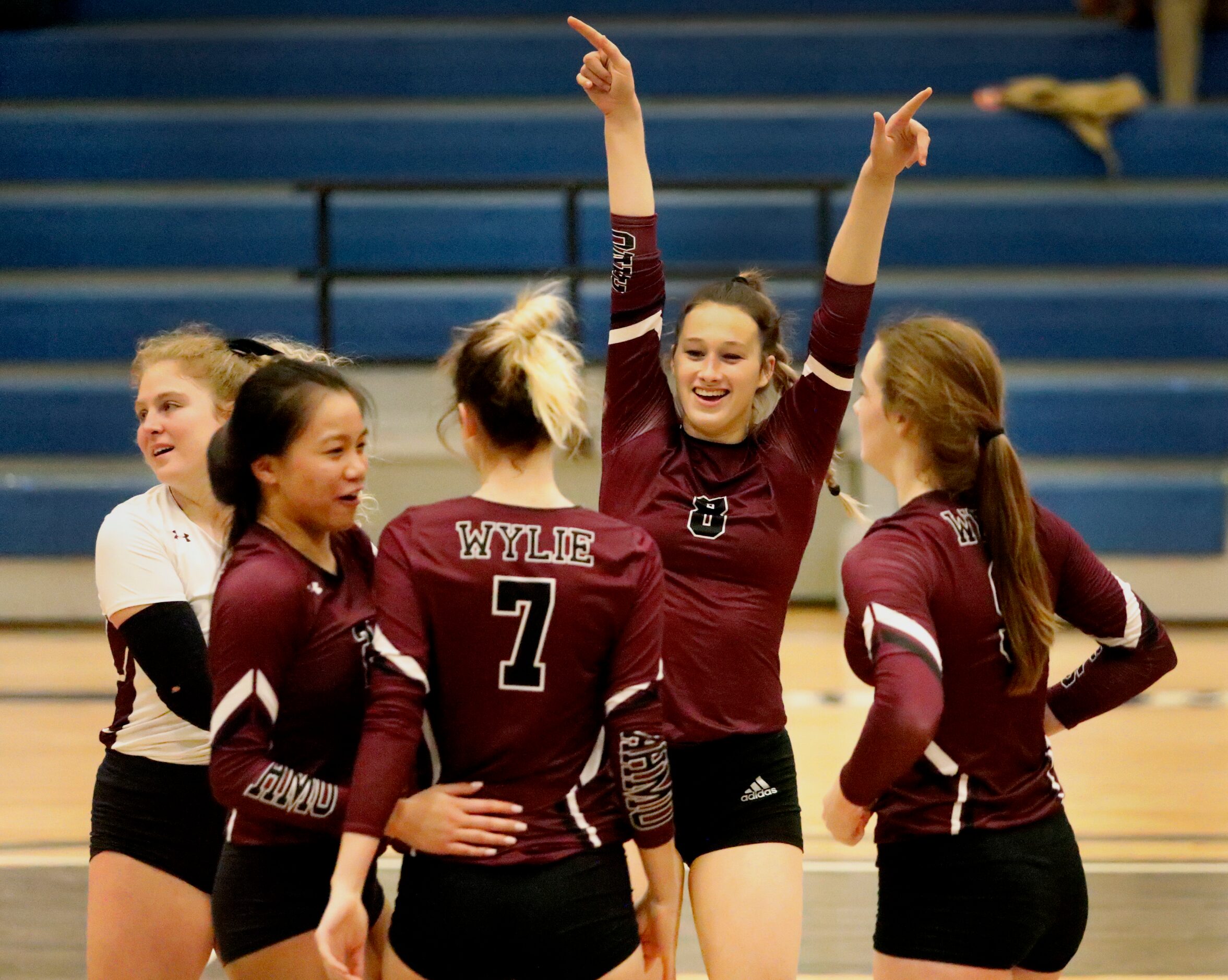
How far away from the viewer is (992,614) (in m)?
1.98

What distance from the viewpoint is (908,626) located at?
189cm

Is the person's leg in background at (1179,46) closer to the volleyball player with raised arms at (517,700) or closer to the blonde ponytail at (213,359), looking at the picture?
the blonde ponytail at (213,359)

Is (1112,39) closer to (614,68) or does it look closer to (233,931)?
(614,68)

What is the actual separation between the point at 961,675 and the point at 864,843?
89.7 inches

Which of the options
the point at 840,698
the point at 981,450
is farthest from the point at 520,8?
the point at 981,450

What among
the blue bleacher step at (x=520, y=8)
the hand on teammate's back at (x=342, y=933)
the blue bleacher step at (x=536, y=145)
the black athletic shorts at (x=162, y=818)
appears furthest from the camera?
the blue bleacher step at (x=520, y=8)

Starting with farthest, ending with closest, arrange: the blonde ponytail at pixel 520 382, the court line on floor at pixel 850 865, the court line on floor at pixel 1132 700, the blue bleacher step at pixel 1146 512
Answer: the blue bleacher step at pixel 1146 512 < the court line on floor at pixel 1132 700 < the court line on floor at pixel 850 865 < the blonde ponytail at pixel 520 382

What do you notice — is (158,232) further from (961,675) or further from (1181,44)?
(961,675)

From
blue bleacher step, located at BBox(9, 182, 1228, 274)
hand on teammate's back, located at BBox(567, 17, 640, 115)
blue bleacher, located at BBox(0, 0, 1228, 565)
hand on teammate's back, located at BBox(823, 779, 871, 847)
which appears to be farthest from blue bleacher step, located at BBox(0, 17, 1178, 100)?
hand on teammate's back, located at BBox(823, 779, 871, 847)

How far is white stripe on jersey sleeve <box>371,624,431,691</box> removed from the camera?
5.84 ft

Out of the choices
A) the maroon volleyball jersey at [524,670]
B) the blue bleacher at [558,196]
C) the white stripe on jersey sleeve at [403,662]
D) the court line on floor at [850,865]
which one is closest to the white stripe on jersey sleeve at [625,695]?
the maroon volleyball jersey at [524,670]

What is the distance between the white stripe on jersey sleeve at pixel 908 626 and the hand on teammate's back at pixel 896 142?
0.78 meters

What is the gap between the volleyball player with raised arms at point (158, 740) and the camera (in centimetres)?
223

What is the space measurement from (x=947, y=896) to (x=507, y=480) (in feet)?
2.58
